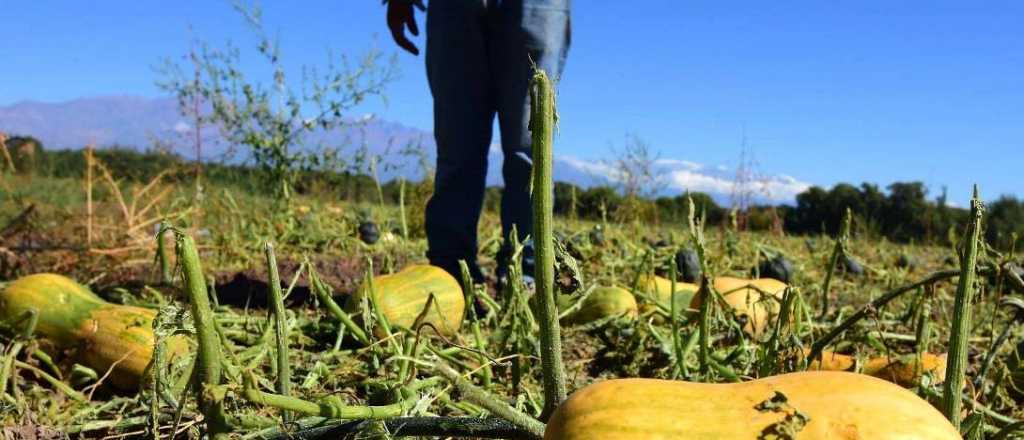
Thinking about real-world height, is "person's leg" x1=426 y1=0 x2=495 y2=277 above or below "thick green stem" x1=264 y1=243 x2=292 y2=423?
above

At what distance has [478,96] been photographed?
3865mm

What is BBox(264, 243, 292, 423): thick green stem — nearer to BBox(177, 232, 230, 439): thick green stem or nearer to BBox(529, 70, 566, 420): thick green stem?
BBox(177, 232, 230, 439): thick green stem

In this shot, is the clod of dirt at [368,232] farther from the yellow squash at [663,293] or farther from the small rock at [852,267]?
the small rock at [852,267]

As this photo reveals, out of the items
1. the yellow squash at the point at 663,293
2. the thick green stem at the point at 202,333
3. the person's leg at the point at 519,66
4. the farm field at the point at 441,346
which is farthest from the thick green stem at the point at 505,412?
the person's leg at the point at 519,66

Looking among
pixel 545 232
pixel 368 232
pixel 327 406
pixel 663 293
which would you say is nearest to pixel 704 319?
pixel 545 232

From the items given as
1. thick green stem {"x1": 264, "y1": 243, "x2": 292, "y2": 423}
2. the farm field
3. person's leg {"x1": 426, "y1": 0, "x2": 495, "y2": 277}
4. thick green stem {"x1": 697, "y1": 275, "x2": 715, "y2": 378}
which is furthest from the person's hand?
thick green stem {"x1": 264, "y1": 243, "x2": 292, "y2": 423}

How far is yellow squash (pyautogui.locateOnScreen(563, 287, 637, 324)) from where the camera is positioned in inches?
117

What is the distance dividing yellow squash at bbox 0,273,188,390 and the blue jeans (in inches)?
65.7

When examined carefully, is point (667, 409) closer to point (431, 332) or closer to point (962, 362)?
point (962, 362)

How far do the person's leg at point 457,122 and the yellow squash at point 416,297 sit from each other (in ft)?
3.12

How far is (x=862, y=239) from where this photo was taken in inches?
333

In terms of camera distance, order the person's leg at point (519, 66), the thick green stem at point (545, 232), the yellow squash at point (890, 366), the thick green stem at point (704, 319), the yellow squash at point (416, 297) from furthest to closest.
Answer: the person's leg at point (519, 66), the yellow squash at point (416, 297), the yellow squash at point (890, 366), the thick green stem at point (704, 319), the thick green stem at point (545, 232)

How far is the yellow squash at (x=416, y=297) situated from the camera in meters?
2.75

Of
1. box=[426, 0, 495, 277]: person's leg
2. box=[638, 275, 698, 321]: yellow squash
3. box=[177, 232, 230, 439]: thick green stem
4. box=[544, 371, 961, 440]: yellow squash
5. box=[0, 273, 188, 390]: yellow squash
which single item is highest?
box=[426, 0, 495, 277]: person's leg
